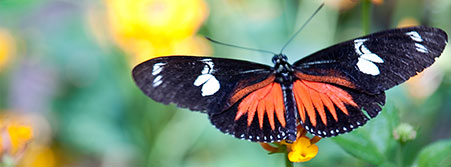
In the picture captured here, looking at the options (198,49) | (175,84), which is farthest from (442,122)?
(175,84)

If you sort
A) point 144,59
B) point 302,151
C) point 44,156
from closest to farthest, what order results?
1. point 302,151
2. point 144,59
3. point 44,156

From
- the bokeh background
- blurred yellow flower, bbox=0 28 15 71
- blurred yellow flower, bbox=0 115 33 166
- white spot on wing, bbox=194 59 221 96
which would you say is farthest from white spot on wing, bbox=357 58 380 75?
blurred yellow flower, bbox=0 28 15 71

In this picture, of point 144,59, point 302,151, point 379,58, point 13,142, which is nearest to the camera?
point 302,151

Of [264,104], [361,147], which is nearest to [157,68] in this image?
[264,104]

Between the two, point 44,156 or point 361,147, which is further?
point 44,156

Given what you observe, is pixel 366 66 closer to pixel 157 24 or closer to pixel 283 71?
pixel 283 71
